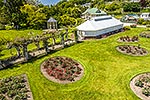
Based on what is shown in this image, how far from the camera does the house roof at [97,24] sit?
60050 mm

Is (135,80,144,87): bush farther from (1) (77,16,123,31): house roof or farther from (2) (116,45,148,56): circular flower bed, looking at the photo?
(1) (77,16,123,31): house roof

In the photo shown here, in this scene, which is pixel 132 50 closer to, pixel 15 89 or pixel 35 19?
pixel 15 89

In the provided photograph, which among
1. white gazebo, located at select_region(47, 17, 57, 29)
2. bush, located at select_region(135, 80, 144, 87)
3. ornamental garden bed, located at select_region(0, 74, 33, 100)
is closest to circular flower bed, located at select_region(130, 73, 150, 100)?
bush, located at select_region(135, 80, 144, 87)

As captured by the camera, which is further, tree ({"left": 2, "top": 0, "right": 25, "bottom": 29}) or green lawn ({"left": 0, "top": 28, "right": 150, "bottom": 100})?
tree ({"left": 2, "top": 0, "right": 25, "bottom": 29})

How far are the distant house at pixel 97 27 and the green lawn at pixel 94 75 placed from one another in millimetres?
10216

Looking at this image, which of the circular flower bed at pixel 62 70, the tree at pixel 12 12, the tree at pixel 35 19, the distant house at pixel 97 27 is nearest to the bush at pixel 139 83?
the circular flower bed at pixel 62 70

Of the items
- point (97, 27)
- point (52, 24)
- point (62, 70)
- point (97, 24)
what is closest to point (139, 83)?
point (62, 70)

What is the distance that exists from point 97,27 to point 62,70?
29181 millimetres

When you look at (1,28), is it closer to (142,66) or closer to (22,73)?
(22,73)

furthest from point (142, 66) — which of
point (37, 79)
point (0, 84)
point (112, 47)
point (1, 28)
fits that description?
point (1, 28)

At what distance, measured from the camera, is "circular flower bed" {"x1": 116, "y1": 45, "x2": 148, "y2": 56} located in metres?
46.1

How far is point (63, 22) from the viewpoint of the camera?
266 ft

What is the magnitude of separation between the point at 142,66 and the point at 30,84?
23.1 m

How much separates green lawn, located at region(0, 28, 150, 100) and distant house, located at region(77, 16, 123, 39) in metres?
10.2
